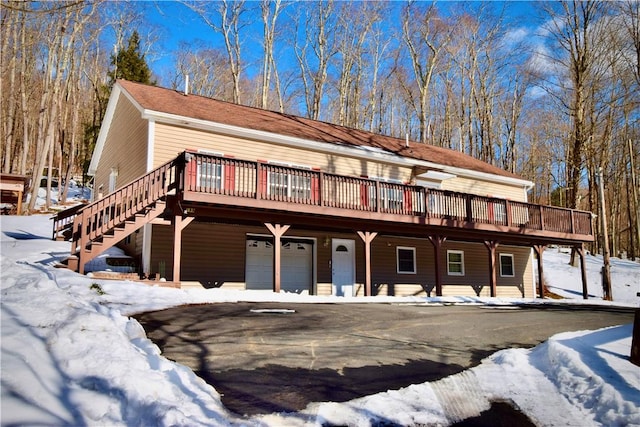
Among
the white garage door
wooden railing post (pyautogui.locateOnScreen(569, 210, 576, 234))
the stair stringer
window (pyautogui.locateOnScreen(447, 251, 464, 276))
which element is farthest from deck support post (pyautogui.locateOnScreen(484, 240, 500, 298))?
the stair stringer

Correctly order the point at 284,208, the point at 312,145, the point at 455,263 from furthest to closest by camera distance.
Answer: the point at 455,263 → the point at 312,145 → the point at 284,208

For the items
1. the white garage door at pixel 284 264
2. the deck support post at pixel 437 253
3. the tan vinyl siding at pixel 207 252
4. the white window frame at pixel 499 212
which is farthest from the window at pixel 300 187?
the white window frame at pixel 499 212

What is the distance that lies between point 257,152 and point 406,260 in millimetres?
7987

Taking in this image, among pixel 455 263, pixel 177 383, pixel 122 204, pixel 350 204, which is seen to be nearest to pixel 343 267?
pixel 350 204

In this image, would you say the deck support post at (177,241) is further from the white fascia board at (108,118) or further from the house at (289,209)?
the white fascia board at (108,118)

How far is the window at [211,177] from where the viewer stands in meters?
13.3

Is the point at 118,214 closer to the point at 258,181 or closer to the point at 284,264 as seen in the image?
the point at 258,181

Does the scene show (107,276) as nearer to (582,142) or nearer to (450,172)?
(450,172)

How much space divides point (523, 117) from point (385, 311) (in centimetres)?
3590

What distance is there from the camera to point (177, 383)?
4.74 metres

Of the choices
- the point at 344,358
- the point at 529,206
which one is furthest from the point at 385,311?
the point at 529,206

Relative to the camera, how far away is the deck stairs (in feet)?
38.8

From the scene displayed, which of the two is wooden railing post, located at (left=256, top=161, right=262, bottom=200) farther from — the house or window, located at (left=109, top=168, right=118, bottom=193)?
window, located at (left=109, top=168, right=118, bottom=193)

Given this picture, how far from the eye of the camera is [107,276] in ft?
39.0
